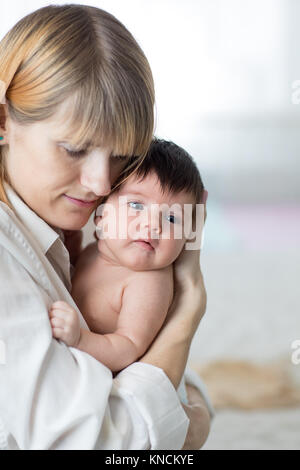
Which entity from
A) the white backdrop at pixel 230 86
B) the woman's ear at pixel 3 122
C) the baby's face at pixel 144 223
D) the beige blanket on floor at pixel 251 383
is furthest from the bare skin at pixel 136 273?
the white backdrop at pixel 230 86

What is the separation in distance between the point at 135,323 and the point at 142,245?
5.8 inches

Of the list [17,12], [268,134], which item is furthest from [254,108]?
[17,12]

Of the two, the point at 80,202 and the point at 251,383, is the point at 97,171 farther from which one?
the point at 251,383

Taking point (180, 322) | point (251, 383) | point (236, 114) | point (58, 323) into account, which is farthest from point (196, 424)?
point (236, 114)

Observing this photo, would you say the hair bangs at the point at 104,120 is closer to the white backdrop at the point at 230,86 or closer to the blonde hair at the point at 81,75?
the blonde hair at the point at 81,75

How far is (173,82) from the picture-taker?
557 centimetres

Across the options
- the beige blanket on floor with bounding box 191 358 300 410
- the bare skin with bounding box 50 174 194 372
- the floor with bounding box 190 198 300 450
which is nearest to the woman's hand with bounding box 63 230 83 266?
the bare skin with bounding box 50 174 194 372

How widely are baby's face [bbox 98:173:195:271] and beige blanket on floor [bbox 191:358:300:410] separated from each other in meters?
1.71

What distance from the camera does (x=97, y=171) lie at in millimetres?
1108

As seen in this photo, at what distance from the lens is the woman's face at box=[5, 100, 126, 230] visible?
1.08 metres

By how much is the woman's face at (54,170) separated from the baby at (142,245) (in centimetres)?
7

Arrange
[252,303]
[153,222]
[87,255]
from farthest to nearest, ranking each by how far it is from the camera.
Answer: [252,303] → [87,255] → [153,222]

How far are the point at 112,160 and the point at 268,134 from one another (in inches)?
200
